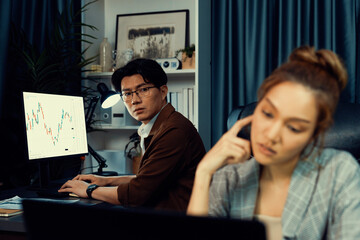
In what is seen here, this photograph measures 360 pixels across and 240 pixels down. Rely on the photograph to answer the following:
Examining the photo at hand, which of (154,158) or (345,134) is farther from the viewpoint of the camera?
(154,158)

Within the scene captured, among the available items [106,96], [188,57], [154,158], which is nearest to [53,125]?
[106,96]

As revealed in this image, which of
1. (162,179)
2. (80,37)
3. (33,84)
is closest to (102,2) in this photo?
(80,37)

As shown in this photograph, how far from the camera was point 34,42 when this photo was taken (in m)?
2.68

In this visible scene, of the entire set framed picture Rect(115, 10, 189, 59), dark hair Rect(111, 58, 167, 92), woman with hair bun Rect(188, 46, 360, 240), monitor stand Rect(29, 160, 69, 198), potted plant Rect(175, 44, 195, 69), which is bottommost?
monitor stand Rect(29, 160, 69, 198)

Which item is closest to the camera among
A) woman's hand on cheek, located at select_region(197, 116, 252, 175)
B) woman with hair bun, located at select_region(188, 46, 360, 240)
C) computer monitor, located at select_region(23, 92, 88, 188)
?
woman with hair bun, located at select_region(188, 46, 360, 240)

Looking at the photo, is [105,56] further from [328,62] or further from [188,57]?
[328,62]

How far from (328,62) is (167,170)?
813mm

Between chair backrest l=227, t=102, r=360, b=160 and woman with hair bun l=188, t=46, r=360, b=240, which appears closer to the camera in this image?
woman with hair bun l=188, t=46, r=360, b=240

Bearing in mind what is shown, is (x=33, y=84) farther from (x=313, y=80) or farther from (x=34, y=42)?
(x=313, y=80)

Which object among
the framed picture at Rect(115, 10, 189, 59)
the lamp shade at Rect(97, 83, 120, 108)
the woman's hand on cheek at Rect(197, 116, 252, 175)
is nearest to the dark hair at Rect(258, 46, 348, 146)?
the woman's hand on cheek at Rect(197, 116, 252, 175)

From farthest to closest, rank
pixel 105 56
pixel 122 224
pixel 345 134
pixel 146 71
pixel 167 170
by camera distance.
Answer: pixel 105 56 → pixel 146 71 → pixel 167 170 → pixel 345 134 → pixel 122 224

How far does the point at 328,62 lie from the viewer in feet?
3.04

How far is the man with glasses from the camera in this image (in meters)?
1.52

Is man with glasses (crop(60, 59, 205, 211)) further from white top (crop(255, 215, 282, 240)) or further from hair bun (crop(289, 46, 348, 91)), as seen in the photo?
hair bun (crop(289, 46, 348, 91))
